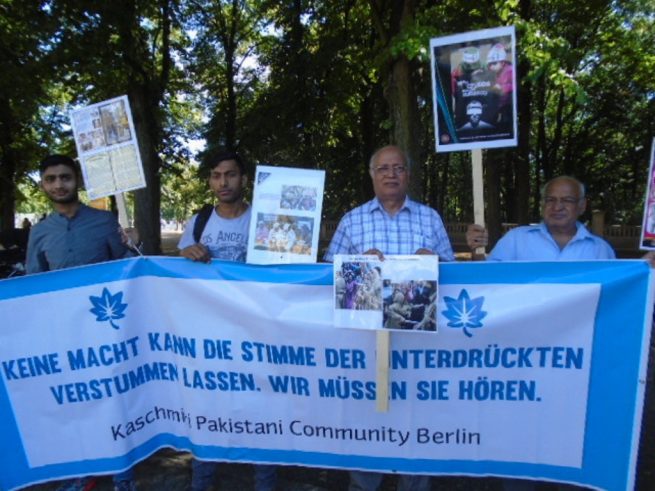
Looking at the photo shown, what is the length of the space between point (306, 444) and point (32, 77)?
8.83 m

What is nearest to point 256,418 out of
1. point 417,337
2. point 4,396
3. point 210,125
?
point 417,337

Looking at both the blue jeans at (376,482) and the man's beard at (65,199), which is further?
the man's beard at (65,199)

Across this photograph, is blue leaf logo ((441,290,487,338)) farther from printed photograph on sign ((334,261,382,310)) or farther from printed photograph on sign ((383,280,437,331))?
printed photograph on sign ((334,261,382,310))

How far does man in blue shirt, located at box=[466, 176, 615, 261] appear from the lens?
2.92 m

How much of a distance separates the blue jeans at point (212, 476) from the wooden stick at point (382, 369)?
885 mm

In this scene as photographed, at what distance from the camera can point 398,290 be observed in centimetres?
264

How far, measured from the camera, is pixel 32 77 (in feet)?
29.4

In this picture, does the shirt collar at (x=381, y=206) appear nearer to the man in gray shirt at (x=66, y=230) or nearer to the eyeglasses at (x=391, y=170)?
the eyeglasses at (x=391, y=170)

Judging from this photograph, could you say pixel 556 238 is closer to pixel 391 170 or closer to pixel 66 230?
pixel 391 170

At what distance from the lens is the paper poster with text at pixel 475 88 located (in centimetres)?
286

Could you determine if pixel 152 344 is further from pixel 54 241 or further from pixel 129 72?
pixel 129 72

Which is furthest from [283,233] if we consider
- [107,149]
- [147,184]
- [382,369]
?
[147,184]

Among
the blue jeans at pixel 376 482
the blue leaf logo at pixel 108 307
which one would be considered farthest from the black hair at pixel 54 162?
the blue jeans at pixel 376 482

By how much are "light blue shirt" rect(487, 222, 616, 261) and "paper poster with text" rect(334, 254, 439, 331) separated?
26.6 inches
